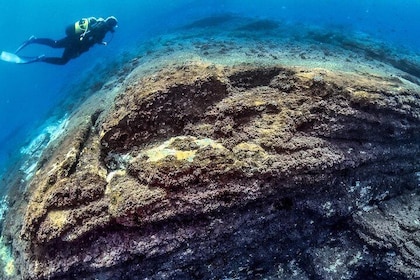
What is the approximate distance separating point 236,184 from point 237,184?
0.04ft

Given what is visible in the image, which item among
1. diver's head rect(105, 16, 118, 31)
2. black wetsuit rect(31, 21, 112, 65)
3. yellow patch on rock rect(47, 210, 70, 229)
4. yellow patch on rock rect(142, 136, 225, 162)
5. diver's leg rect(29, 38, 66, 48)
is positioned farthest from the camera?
diver's leg rect(29, 38, 66, 48)

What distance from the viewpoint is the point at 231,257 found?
379 centimetres

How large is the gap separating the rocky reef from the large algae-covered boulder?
0.01m

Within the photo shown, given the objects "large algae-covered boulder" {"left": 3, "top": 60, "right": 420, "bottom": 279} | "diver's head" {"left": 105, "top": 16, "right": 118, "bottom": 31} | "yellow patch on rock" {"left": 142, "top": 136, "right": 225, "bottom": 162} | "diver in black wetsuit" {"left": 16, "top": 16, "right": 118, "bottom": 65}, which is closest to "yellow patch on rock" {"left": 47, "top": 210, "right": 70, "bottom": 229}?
"large algae-covered boulder" {"left": 3, "top": 60, "right": 420, "bottom": 279}

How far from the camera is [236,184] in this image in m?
3.54

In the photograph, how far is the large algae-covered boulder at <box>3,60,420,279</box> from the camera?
348 centimetres

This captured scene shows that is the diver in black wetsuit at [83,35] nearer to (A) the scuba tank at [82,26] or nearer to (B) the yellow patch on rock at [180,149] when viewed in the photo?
(A) the scuba tank at [82,26]

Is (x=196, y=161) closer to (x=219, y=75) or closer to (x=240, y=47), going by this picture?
(x=219, y=75)

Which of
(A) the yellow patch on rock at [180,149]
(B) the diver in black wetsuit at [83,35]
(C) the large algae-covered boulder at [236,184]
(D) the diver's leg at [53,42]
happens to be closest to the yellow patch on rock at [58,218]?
(C) the large algae-covered boulder at [236,184]

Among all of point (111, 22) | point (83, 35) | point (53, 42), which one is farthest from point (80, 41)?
point (53, 42)

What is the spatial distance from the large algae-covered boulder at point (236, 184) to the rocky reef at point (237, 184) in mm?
15

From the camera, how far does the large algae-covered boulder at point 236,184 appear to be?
3.48 m

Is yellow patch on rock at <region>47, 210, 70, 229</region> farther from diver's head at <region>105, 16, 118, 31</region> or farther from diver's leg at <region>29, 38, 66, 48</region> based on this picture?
diver's leg at <region>29, 38, 66, 48</region>

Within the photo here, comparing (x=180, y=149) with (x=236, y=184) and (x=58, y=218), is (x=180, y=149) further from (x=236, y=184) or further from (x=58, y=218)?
(x=58, y=218)
